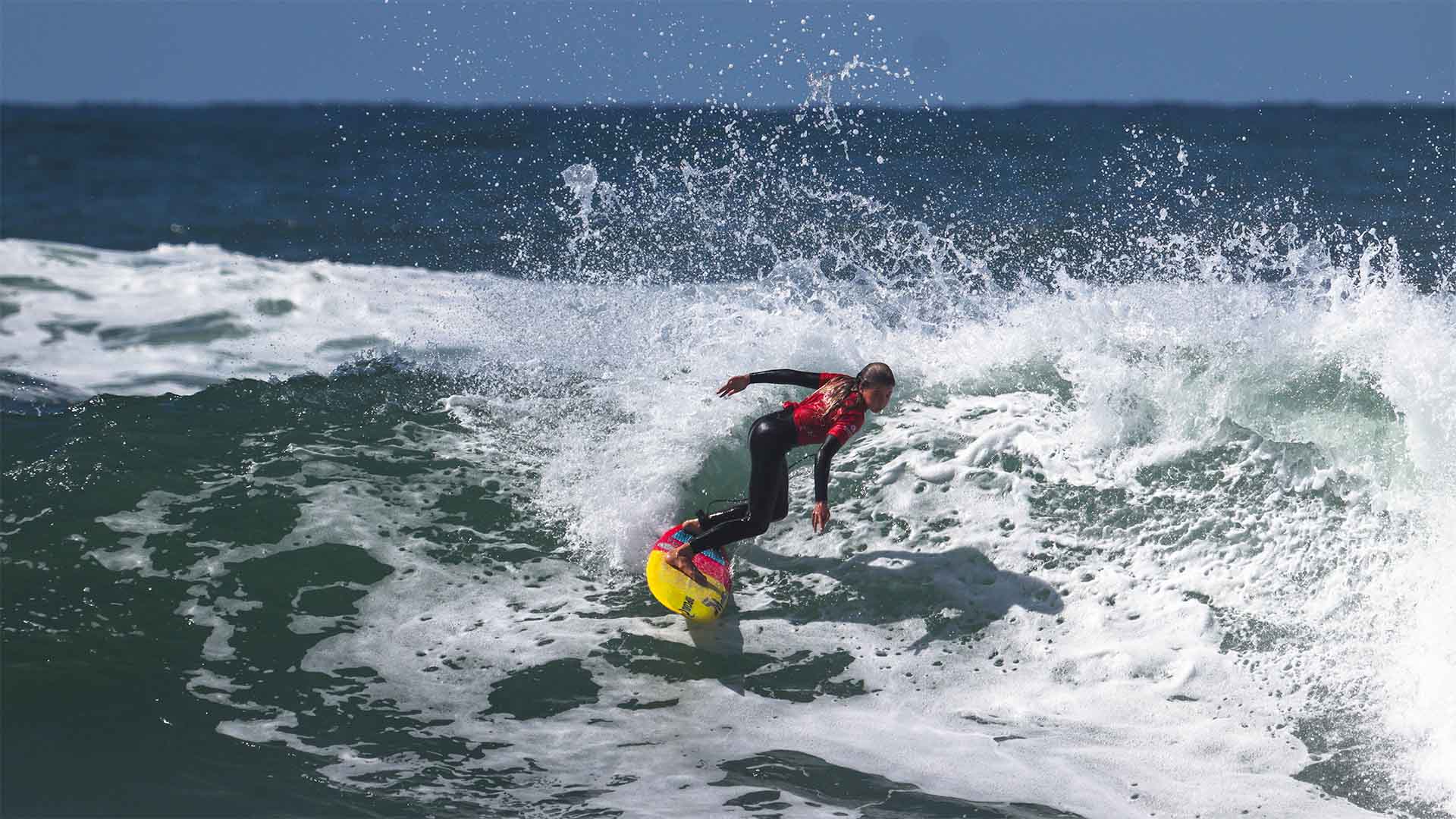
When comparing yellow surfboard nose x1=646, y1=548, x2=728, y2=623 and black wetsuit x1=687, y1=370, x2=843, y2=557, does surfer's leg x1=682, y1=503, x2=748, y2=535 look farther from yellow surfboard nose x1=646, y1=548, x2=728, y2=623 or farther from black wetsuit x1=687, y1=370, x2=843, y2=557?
yellow surfboard nose x1=646, y1=548, x2=728, y2=623

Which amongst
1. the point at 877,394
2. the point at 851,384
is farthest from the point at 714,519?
the point at 877,394

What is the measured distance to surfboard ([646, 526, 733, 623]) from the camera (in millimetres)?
6516

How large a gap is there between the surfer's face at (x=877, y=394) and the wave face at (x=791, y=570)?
1260mm

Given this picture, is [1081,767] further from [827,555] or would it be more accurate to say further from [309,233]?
[309,233]

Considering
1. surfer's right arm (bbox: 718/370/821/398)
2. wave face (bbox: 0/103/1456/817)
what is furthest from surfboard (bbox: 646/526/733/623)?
surfer's right arm (bbox: 718/370/821/398)

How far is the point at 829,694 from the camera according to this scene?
6125 millimetres

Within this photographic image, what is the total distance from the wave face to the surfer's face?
1260 millimetres

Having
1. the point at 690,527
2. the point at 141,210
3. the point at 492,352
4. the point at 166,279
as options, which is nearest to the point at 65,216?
the point at 141,210

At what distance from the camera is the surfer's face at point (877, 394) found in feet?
20.4

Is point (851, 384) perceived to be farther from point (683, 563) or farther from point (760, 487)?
point (683, 563)

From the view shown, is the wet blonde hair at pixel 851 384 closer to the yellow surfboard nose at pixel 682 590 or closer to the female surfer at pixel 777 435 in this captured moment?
the female surfer at pixel 777 435

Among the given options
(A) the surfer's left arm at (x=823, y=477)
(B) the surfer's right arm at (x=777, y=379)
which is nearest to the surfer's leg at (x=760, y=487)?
(B) the surfer's right arm at (x=777, y=379)

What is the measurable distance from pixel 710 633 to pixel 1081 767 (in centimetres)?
209

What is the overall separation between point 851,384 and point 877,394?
0.88ft
